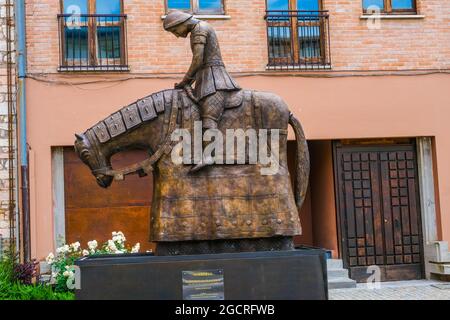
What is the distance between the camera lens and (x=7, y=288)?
925 centimetres

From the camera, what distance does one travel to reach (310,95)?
12383 mm

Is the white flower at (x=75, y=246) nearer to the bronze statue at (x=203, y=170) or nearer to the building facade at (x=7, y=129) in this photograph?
the building facade at (x=7, y=129)

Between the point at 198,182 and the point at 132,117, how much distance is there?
2.60ft

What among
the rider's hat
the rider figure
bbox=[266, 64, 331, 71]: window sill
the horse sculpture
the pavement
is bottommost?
the pavement

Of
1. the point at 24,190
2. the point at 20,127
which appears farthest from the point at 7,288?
the point at 20,127

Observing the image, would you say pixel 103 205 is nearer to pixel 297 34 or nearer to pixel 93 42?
pixel 93 42

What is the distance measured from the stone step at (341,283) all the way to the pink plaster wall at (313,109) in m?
2.05

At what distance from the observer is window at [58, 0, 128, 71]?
12.0m

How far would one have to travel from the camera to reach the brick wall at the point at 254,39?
1188cm

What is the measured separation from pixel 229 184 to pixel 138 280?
111 centimetres

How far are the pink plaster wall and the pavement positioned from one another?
1088 millimetres

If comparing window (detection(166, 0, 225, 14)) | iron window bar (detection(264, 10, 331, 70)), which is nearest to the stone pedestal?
iron window bar (detection(264, 10, 331, 70))

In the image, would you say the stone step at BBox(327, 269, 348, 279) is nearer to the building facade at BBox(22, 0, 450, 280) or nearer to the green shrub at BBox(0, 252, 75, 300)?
the building facade at BBox(22, 0, 450, 280)

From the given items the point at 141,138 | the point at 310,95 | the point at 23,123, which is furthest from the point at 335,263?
the point at 141,138
